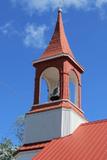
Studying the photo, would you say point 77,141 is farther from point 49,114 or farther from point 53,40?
point 53,40

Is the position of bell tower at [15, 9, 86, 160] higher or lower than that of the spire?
lower

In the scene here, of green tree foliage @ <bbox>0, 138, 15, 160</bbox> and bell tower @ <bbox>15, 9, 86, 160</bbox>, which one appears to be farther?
green tree foliage @ <bbox>0, 138, 15, 160</bbox>

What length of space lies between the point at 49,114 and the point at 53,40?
14.5 feet

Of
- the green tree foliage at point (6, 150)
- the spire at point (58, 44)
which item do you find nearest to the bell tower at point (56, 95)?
the spire at point (58, 44)

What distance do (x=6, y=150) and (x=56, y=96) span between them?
14.7 meters

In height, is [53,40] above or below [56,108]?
above

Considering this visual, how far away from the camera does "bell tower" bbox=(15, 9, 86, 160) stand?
752 inches

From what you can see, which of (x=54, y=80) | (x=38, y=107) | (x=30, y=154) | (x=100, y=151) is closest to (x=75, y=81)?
(x=54, y=80)

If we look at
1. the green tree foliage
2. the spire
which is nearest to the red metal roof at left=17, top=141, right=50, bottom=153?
the spire

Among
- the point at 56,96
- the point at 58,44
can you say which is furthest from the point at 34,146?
the point at 58,44

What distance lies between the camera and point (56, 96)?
68.0 ft

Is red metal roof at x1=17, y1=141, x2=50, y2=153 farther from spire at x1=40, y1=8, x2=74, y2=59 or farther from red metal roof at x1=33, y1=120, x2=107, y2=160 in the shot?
spire at x1=40, y1=8, x2=74, y2=59

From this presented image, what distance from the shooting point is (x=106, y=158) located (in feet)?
49.0

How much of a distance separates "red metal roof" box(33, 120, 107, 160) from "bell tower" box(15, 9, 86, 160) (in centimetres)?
80
